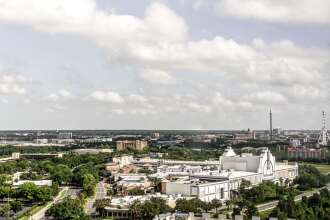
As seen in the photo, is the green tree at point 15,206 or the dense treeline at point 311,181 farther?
the dense treeline at point 311,181

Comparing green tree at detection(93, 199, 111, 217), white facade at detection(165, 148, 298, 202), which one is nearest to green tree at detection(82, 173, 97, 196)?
white facade at detection(165, 148, 298, 202)

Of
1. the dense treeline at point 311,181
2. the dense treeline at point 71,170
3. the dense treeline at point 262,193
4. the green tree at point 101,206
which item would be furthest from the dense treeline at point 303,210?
the dense treeline at point 71,170

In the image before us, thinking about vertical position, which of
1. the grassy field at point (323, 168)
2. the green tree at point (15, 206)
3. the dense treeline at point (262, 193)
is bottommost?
the green tree at point (15, 206)

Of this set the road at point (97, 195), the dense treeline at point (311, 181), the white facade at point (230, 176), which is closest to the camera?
the road at point (97, 195)

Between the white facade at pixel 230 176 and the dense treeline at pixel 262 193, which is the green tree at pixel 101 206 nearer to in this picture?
the white facade at pixel 230 176

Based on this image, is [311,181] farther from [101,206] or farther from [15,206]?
[15,206]

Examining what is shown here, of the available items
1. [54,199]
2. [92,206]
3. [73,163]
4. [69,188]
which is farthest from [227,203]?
[73,163]

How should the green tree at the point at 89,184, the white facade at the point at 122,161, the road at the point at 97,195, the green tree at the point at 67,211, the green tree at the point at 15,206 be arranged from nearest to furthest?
the green tree at the point at 67,211 < the green tree at the point at 15,206 < the road at the point at 97,195 < the green tree at the point at 89,184 < the white facade at the point at 122,161

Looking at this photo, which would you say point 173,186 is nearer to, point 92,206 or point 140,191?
point 140,191
